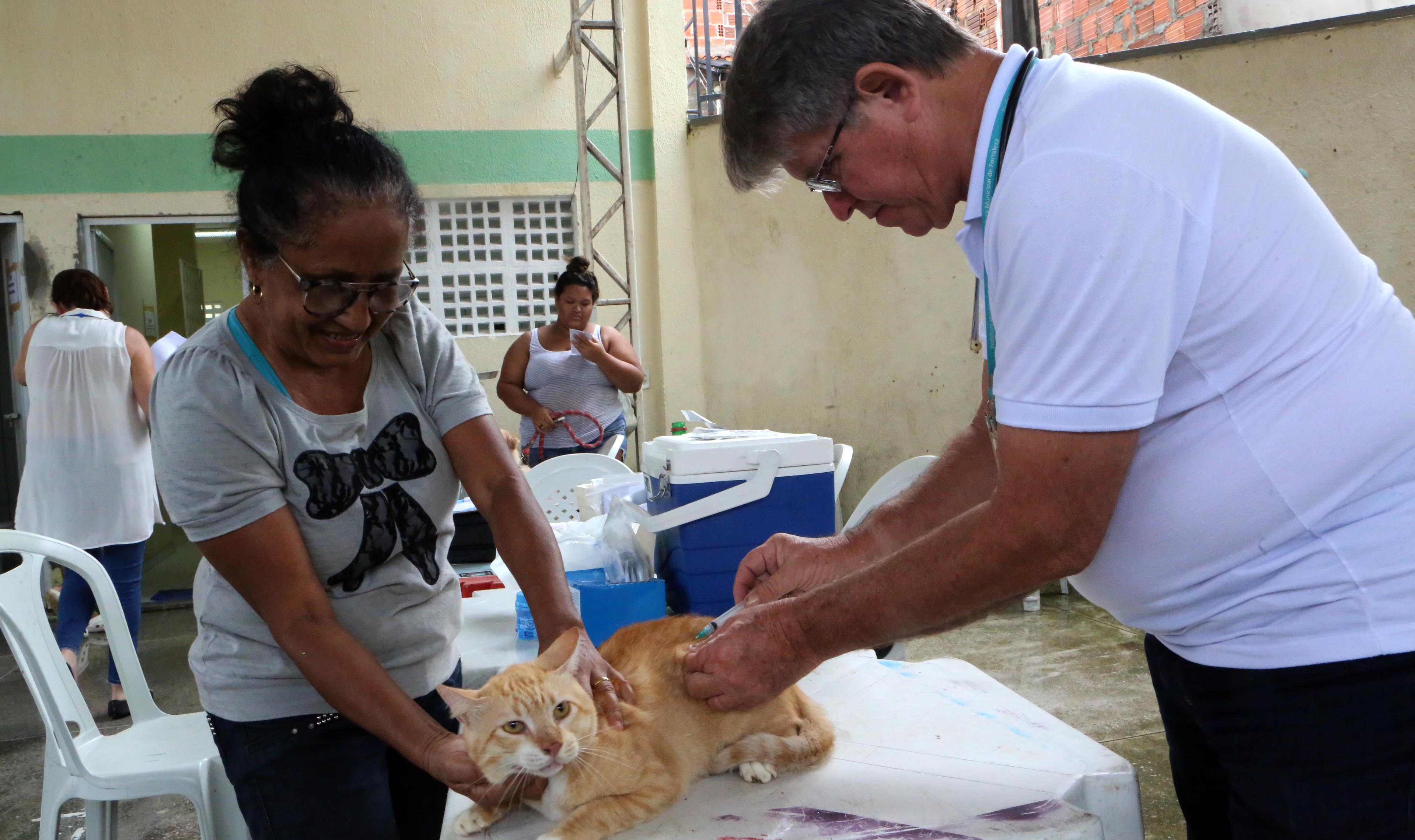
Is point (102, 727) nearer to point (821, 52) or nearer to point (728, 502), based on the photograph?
point (728, 502)

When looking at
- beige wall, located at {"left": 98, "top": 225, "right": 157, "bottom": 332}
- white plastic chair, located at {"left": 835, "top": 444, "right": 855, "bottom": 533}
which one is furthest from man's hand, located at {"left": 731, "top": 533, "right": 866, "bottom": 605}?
beige wall, located at {"left": 98, "top": 225, "right": 157, "bottom": 332}

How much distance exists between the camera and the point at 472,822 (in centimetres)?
140

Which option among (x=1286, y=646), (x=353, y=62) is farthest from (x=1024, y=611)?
(x=353, y=62)

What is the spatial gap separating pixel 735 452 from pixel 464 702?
3.30 feet

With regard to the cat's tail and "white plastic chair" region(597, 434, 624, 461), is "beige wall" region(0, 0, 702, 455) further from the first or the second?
the cat's tail

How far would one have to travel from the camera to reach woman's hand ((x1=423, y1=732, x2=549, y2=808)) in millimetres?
1436

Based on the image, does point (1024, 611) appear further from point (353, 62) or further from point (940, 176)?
point (353, 62)

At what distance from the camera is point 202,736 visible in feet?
8.86

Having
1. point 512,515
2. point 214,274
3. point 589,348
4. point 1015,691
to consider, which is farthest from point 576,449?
point 214,274

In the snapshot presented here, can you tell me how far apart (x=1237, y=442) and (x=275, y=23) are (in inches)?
308

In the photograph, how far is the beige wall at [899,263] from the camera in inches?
217

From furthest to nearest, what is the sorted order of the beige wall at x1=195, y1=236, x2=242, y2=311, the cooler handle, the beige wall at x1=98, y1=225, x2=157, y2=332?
the beige wall at x1=195, y1=236, x2=242, y2=311
the beige wall at x1=98, y1=225, x2=157, y2=332
the cooler handle

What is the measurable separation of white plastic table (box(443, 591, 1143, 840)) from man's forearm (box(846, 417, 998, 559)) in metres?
0.31

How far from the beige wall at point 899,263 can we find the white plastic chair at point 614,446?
2027 millimetres
